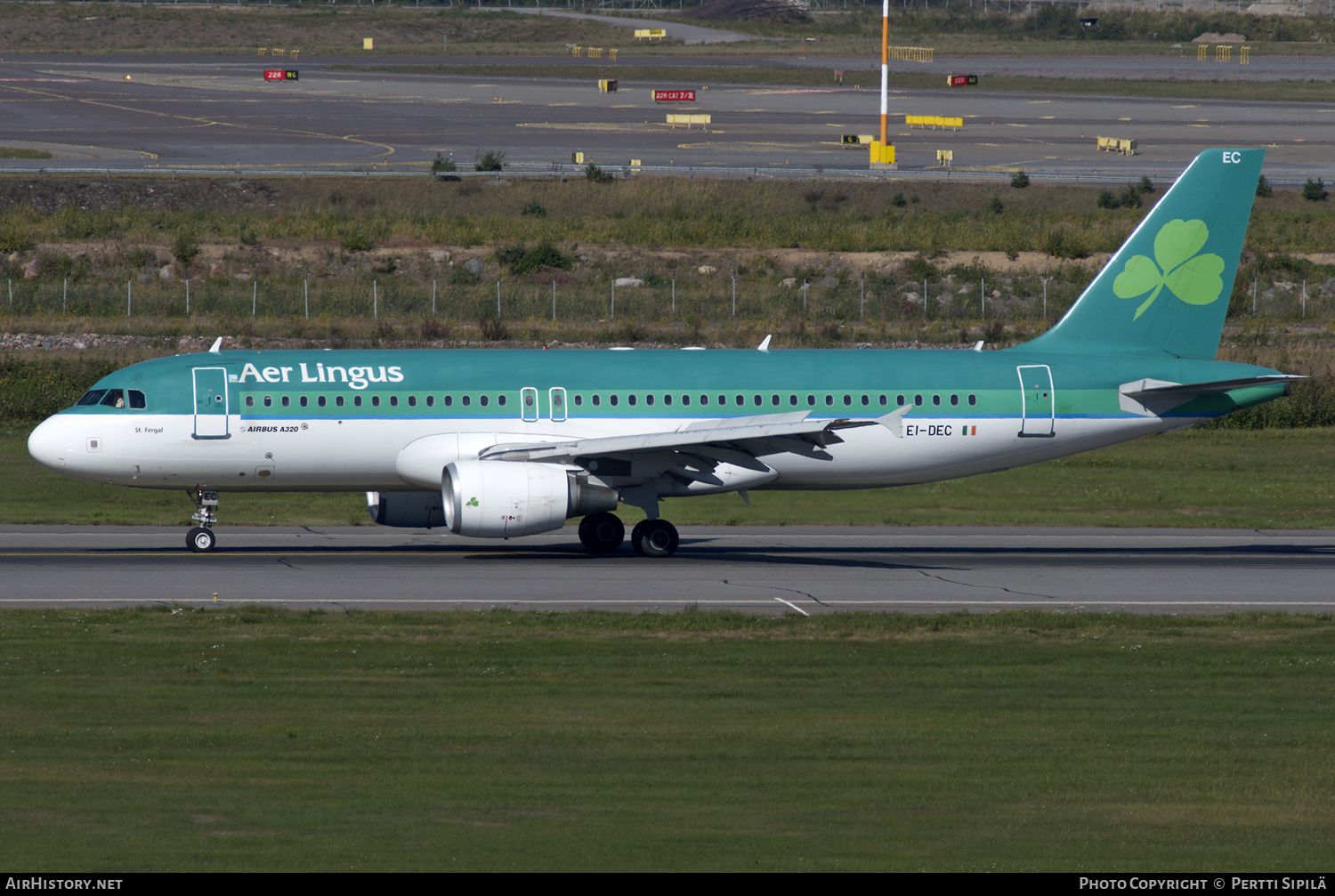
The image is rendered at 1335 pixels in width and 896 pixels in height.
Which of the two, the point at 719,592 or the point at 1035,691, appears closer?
the point at 1035,691

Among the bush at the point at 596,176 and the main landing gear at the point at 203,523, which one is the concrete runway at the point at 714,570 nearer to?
the main landing gear at the point at 203,523

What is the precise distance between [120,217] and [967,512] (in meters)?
59.5

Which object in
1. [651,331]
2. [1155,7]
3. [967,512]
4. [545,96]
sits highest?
[1155,7]

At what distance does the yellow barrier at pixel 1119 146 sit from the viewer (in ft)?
355

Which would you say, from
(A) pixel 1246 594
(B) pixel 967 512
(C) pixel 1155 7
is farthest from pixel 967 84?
(A) pixel 1246 594

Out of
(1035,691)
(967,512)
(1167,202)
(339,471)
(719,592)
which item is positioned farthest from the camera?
(967,512)

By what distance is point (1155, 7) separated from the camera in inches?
7840

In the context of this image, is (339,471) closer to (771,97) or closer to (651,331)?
(651,331)

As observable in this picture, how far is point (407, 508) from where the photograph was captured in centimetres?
3347

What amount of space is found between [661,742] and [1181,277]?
2214cm

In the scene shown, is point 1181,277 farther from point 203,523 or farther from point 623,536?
point 203,523

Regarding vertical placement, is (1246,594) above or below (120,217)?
below

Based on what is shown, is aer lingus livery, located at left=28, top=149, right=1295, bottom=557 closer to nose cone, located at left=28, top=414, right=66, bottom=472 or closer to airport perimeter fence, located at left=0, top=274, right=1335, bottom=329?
nose cone, located at left=28, top=414, right=66, bottom=472

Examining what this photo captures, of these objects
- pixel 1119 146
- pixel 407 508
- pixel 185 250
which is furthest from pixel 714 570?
pixel 1119 146
